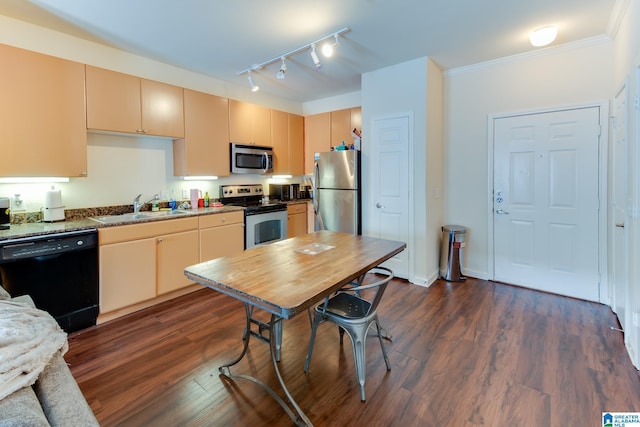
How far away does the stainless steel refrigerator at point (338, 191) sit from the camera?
4.03 metres

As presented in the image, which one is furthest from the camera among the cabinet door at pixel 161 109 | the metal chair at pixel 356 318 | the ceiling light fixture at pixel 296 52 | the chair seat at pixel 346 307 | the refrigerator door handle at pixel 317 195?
the refrigerator door handle at pixel 317 195

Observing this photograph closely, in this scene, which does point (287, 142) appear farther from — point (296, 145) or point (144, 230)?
point (144, 230)

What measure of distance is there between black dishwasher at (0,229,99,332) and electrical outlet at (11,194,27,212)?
704 millimetres

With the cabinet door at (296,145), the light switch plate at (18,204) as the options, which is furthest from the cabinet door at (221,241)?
the cabinet door at (296,145)

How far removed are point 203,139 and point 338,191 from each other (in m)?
1.85

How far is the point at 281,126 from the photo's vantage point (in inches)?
189

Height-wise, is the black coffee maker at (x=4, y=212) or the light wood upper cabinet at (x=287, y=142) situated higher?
the light wood upper cabinet at (x=287, y=142)

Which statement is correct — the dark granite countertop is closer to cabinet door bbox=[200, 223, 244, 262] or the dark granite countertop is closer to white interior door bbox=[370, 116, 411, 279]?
cabinet door bbox=[200, 223, 244, 262]

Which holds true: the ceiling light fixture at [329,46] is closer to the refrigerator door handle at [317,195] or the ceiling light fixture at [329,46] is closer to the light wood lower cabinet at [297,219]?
the refrigerator door handle at [317,195]

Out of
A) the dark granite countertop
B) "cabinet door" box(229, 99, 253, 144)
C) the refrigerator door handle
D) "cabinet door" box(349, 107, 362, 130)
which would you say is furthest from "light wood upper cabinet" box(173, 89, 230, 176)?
"cabinet door" box(349, 107, 362, 130)

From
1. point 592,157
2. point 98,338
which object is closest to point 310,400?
point 98,338

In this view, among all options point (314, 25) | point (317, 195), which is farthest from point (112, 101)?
point (317, 195)

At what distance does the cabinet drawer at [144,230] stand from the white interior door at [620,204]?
3.82 m

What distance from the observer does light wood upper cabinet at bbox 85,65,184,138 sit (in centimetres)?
285
